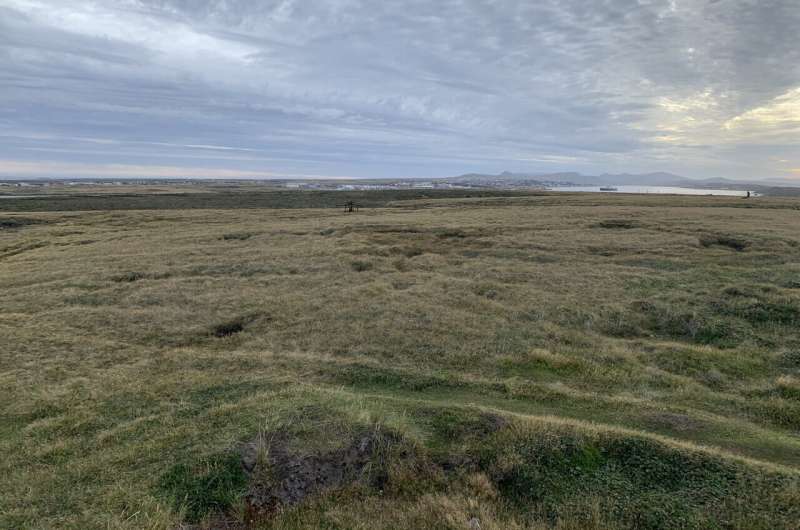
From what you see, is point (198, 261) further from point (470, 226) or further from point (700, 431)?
point (700, 431)

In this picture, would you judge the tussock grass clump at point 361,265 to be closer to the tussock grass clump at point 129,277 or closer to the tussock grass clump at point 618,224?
the tussock grass clump at point 129,277

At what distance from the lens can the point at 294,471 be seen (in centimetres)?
905

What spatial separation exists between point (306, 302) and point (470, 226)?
26.6 metres

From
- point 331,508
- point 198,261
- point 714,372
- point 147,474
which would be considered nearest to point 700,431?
point 714,372

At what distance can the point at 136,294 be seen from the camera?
24.2 metres

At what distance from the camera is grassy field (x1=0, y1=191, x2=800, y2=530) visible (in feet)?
27.6

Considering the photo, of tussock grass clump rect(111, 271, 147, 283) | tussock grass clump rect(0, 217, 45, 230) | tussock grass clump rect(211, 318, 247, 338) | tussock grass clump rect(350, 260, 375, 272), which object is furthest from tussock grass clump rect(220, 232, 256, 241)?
tussock grass clump rect(0, 217, 45, 230)

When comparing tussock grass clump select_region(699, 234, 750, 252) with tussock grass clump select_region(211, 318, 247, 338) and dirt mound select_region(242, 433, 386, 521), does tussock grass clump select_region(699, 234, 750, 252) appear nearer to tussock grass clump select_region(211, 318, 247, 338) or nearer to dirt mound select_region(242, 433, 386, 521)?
tussock grass clump select_region(211, 318, 247, 338)

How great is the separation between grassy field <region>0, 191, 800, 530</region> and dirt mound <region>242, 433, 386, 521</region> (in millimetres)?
40

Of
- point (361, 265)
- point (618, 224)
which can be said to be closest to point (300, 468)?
point (361, 265)

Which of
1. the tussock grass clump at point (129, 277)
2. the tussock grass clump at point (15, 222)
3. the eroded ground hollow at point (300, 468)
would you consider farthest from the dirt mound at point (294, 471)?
the tussock grass clump at point (15, 222)

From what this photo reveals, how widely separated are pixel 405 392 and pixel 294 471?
16.5 feet

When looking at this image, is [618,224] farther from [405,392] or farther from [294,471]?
[294,471]

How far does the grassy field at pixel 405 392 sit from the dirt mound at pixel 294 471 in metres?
0.04
